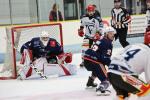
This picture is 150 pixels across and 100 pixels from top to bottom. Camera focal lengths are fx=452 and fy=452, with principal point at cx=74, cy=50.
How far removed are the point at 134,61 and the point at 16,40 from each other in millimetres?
3975

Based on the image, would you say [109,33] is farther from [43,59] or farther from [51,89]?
[43,59]

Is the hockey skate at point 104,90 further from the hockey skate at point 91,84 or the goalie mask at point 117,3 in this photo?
the goalie mask at point 117,3

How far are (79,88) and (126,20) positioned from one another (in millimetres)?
2668

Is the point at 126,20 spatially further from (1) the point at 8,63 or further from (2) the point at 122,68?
(2) the point at 122,68

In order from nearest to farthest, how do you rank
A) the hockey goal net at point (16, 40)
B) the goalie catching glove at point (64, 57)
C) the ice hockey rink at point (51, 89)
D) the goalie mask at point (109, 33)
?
1. the goalie mask at point (109, 33)
2. the ice hockey rink at point (51, 89)
3. the goalie catching glove at point (64, 57)
4. the hockey goal net at point (16, 40)

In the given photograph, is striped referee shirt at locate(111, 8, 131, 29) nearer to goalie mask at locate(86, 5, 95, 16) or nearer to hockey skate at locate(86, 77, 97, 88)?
goalie mask at locate(86, 5, 95, 16)

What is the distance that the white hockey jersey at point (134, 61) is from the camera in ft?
9.79

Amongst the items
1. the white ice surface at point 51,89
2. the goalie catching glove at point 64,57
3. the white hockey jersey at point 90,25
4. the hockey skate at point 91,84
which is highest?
the white hockey jersey at point 90,25

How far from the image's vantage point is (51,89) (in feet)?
17.6

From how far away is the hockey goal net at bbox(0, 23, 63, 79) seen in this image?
260 inches

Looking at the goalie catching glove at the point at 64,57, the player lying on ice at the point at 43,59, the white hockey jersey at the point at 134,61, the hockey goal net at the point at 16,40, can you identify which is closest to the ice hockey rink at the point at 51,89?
the player lying on ice at the point at 43,59

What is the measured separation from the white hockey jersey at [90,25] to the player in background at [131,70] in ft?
12.4

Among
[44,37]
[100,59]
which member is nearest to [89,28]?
[44,37]

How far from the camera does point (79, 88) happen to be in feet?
17.2
